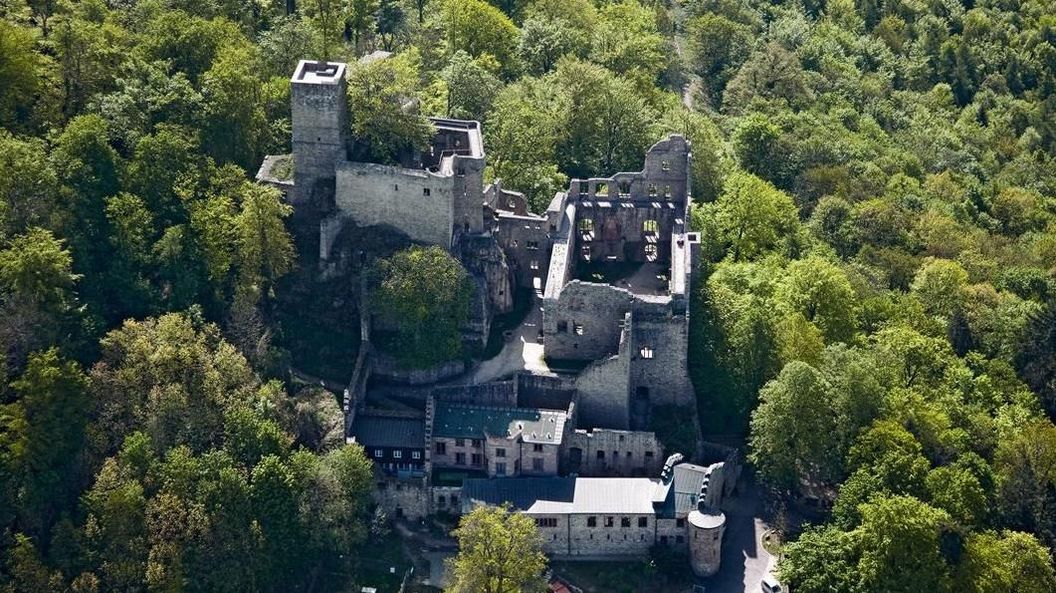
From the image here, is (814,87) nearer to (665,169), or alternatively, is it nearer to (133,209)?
(665,169)

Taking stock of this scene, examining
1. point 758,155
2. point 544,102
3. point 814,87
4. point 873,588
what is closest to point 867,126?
point 814,87

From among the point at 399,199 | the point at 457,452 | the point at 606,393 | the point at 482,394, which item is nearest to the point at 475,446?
the point at 457,452

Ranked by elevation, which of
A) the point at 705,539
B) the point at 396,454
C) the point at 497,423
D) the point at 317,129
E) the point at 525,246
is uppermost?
the point at 317,129

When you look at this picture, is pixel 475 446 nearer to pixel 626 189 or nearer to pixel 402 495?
pixel 402 495

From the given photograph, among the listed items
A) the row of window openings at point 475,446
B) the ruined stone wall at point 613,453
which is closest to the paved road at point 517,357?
the row of window openings at point 475,446

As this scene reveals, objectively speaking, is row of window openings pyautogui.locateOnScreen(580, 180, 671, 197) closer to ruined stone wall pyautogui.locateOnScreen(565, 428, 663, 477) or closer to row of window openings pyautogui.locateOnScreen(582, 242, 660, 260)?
row of window openings pyautogui.locateOnScreen(582, 242, 660, 260)

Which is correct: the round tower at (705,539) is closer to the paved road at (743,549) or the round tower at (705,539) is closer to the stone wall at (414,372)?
the paved road at (743,549)
